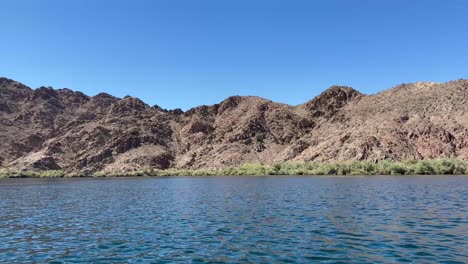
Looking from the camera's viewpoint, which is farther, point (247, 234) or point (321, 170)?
point (321, 170)

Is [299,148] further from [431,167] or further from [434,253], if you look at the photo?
[434,253]

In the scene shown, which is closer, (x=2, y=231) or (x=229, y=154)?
(x=2, y=231)

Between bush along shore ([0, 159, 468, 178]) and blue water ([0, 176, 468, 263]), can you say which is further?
bush along shore ([0, 159, 468, 178])

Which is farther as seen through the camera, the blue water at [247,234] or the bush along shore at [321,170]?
the bush along shore at [321,170]

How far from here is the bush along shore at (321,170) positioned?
115m

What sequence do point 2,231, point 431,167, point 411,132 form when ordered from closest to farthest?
point 2,231, point 431,167, point 411,132

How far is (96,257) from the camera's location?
20.4 metres

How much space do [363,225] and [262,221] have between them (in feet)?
23.6

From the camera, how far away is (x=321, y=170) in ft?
443

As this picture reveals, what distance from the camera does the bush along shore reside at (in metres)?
115

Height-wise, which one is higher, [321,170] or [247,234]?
[321,170]

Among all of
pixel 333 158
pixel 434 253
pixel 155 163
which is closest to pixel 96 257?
pixel 434 253

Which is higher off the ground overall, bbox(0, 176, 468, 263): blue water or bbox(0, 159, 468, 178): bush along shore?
bbox(0, 159, 468, 178): bush along shore

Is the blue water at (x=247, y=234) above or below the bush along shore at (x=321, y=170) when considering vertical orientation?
below
